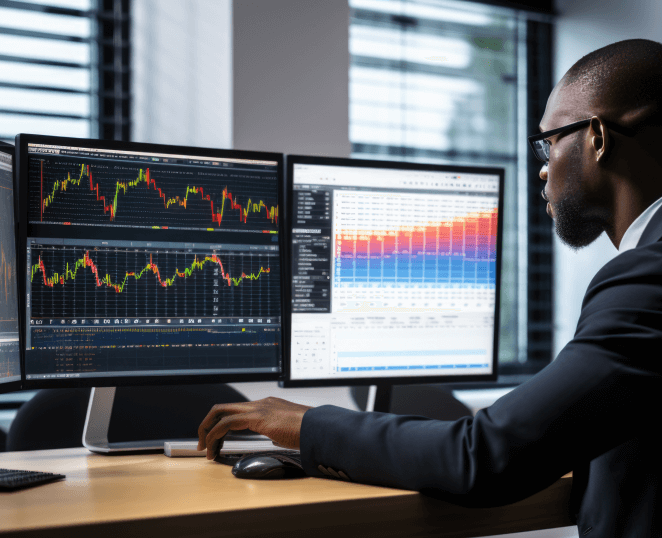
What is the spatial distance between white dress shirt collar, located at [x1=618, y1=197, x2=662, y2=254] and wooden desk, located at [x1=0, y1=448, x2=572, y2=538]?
0.36m

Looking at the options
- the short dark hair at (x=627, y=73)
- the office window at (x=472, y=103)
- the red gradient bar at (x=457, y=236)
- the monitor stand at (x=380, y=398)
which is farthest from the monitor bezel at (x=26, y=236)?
the office window at (x=472, y=103)

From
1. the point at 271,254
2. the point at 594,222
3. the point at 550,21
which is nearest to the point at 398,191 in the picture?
the point at 271,254

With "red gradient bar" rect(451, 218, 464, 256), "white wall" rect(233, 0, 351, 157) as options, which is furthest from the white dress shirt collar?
"white wall" rect(233, 0, 351, 157)

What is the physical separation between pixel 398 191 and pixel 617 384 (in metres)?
0.72

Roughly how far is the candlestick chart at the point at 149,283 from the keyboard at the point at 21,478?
0.96 ft

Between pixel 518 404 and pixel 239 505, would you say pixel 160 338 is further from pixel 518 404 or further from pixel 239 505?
pixel 518 404

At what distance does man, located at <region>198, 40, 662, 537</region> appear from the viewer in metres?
0.69

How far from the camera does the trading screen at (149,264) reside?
3.58 ft

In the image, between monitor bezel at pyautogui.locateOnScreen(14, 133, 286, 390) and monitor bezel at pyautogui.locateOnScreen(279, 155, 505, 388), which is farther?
monitor bezel at pyautogui.locateOnScreen(279, 155, 505, 388)

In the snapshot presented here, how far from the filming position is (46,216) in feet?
3.58

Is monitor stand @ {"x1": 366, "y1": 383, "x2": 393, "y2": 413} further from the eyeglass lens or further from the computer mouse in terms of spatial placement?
the eyeglass lens

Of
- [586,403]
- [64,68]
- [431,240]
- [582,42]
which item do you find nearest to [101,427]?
[431,240]

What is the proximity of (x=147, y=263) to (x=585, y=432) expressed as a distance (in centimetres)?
81

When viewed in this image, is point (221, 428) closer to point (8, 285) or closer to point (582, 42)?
point (8, 285)
